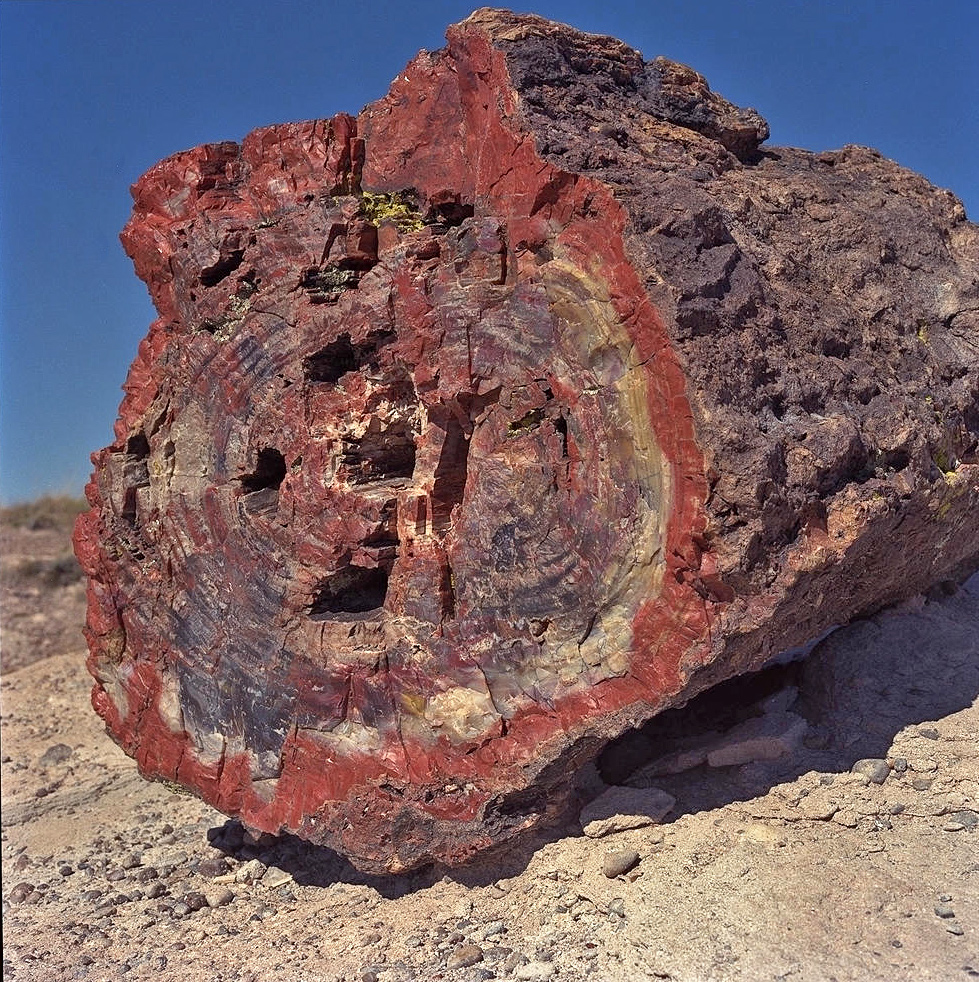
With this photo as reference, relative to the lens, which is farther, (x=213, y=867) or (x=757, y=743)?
(x=213, y=867)

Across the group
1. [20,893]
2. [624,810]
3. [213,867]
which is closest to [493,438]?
[624,810]

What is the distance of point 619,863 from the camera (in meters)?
3.69

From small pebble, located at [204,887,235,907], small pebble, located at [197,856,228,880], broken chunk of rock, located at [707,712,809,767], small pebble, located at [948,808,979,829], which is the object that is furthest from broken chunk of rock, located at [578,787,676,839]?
small pebble, located at [197,856,228,880]

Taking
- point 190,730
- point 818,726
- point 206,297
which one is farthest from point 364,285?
point 818,726

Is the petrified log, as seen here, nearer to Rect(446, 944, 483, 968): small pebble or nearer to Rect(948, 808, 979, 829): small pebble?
Rect(446, 944, 483, 968): small pebble

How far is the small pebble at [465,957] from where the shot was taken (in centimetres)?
349

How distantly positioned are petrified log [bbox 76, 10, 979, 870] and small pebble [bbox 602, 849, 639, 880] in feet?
0.98

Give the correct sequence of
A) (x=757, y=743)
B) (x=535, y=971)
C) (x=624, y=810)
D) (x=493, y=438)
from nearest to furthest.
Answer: (x=535, y=971) → (x=493, y=438) → (x=624, y=810) → (x=757, y=743)

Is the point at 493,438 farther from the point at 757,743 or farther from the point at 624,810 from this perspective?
the point at 757,743

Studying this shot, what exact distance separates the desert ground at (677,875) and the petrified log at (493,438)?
300 millimetres

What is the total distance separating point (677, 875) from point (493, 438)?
5.55ft

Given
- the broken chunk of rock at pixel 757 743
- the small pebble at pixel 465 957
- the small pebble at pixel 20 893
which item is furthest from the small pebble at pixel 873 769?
the small pebble at pixel 20 893

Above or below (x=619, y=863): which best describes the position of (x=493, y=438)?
above

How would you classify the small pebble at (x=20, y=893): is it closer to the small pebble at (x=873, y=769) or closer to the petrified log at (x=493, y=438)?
the petrified log at (x=493, y=438)
